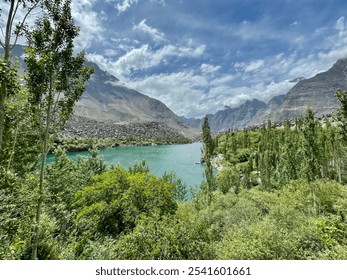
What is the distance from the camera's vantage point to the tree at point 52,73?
343 inches

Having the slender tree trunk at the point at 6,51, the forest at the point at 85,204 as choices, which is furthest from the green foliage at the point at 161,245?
the slender tree trunk at the point at 6,51

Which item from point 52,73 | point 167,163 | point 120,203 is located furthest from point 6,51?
point 167,163

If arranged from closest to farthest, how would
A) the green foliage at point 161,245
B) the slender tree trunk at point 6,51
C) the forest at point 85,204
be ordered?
the slender tree trunk at point 6,51 < the forest at point 85,204 < the green foliage at point 161,245

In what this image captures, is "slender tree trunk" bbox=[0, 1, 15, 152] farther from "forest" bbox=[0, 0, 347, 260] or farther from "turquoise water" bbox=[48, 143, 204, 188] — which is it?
"turquoise water" bbox=[48, 143, 204, 188]

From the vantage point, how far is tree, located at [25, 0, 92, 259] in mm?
8719

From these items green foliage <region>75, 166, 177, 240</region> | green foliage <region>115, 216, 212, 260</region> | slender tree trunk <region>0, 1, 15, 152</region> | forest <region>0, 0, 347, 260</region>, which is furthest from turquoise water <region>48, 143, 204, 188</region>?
slender tree trunk <region>0, 1, 15, 152</region>

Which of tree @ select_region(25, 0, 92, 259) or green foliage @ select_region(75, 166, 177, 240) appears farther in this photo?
green foliage @ select_region(75, 166, 177, 240)

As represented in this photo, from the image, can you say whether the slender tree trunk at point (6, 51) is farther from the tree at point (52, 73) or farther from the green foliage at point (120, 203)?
the green foliage at point (120, 203)

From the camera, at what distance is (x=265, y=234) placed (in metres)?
12.3

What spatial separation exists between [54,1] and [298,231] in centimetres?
1806

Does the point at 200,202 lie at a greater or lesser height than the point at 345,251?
lesser

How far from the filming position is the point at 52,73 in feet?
30.1
